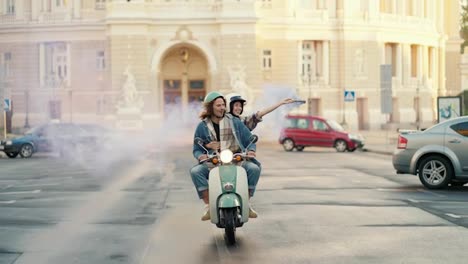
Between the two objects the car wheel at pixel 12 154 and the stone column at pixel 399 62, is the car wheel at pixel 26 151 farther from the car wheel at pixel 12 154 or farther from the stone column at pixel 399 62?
the stone column at pixel 399 62

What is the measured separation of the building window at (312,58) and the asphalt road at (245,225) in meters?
44.8

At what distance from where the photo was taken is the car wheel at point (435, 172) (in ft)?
66.5

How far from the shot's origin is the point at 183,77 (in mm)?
69938

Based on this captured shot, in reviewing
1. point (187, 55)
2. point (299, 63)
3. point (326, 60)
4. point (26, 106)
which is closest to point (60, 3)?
point (26, 106)

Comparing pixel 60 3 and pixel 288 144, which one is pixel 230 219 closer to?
pixel 288 144

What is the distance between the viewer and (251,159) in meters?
12.7

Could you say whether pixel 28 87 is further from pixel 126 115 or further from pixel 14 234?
pixel 14 234

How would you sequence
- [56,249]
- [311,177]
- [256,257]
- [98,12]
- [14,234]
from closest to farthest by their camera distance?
[256,257] → [56,249] → [14,234] → [311,177] → [98,12]

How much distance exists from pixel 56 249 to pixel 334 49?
59.5 metres

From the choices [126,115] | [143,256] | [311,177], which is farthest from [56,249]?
[126,115]

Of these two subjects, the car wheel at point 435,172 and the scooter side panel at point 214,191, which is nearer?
the scooter side panel at point 214,191

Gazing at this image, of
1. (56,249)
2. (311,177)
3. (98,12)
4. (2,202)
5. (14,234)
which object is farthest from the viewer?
(98,12)

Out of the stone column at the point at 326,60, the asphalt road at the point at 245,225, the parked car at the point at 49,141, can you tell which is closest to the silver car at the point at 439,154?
the asphalt road at the point at 245,225

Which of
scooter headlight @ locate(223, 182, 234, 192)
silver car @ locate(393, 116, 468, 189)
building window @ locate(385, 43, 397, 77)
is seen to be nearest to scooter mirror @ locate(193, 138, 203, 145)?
scooter headlight @ locate(223, 182, 234, 192)
